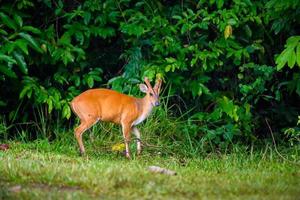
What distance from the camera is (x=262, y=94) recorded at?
1216 centimetres

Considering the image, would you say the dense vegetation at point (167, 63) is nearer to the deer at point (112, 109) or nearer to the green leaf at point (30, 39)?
the green leaf at point (30, 39)

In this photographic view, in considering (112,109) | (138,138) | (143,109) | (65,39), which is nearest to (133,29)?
(65,39)

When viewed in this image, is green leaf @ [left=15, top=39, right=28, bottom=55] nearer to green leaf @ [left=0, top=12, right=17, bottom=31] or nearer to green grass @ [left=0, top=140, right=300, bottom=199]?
green leaf @ [left=0, top=12, right=17, bottom=31]

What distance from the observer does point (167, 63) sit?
11.4m

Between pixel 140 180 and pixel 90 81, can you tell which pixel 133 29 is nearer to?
pixel 90 81

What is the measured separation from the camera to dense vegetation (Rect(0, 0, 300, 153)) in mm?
11117

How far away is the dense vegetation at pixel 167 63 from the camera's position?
11117 millimetres

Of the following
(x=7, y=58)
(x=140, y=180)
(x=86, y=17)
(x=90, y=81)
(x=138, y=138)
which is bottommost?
(x=138, y=138)

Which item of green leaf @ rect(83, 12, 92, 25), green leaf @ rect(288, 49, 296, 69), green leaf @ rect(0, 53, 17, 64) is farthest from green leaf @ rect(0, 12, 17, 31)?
green leaf @ rect(288, 49, 296, 69)

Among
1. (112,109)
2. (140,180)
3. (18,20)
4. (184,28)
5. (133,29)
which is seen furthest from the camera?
(184,28)

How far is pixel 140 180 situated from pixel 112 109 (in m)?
3.34

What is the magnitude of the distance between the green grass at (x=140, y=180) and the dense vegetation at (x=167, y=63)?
248cm

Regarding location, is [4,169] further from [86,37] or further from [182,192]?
[86,37]

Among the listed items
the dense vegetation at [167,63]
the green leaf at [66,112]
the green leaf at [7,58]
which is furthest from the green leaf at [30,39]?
the green leaf at [66,112]
